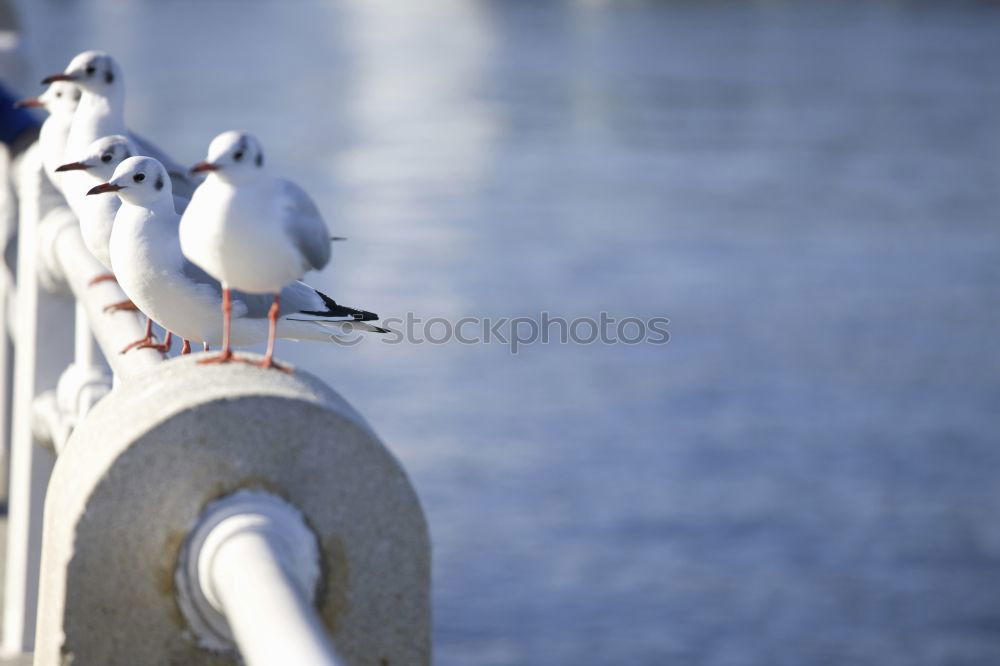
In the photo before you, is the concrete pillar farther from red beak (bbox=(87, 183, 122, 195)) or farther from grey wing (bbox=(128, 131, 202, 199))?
grey wing (bbox=(128, 131, 202, 199))

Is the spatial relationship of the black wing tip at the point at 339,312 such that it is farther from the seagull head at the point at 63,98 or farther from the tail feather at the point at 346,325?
the seagull head at the point at 63,98

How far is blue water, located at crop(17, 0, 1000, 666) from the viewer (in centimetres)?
1434

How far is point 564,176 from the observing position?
33.1m

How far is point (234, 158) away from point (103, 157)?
1.88ft

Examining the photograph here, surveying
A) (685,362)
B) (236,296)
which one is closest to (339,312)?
(236,296)

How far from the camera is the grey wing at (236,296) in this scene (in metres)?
2.62

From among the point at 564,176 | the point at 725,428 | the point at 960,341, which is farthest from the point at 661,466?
the point at 564,176

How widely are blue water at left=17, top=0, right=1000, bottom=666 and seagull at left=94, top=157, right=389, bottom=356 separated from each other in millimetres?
10577

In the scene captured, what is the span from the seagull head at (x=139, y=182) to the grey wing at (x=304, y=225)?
0.25 m

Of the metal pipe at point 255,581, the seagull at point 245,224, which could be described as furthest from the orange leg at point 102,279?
the metal pipe at point 255,581

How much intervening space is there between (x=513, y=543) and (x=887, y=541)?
345 centimetres

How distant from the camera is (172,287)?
263cm

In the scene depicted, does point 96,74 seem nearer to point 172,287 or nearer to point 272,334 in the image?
point 172,287

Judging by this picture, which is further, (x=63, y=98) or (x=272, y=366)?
(x=63, y=98)
